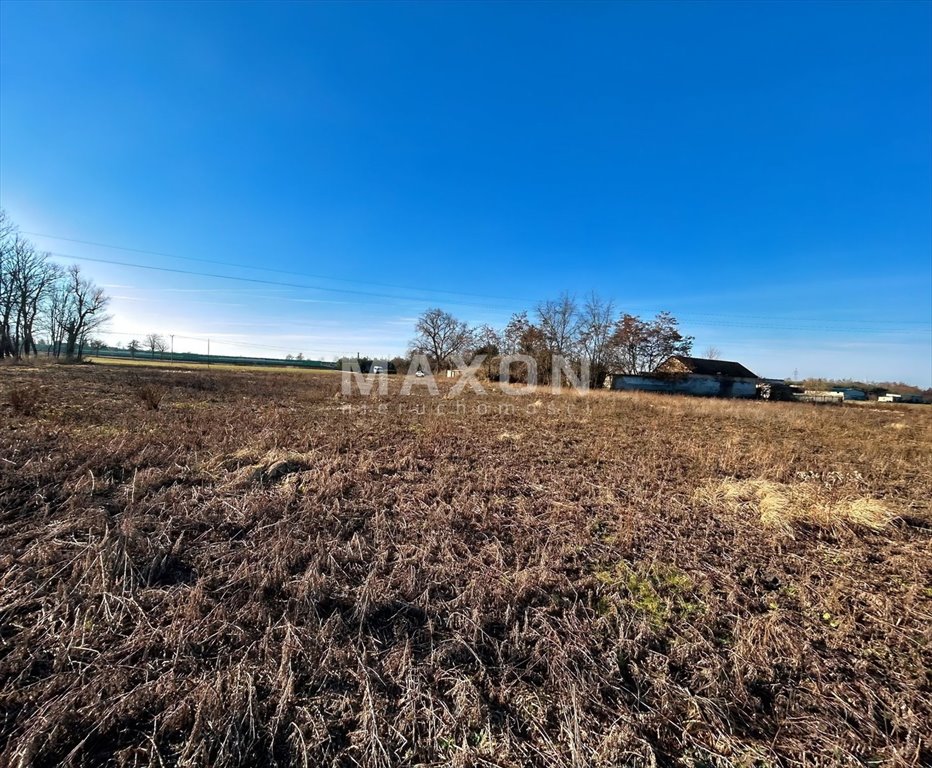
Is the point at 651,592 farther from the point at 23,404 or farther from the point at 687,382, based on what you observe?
the point at 687,382

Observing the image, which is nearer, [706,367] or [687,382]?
[687,382]

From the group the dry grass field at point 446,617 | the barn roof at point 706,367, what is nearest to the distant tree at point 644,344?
the barn roof at point 706,367

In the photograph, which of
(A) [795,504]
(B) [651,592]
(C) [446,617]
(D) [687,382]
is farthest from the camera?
(D) [687,382]

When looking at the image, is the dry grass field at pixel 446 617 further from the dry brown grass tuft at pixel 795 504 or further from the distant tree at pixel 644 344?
the distant tree at pixel 644 344

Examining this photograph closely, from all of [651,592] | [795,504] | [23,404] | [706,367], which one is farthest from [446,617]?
[706,367]

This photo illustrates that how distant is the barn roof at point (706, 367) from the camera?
4116cm

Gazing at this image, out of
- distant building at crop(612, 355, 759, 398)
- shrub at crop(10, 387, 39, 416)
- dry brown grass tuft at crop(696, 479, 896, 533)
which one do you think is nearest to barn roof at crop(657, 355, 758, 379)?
distant building at crop(612, 355, 759, 398)

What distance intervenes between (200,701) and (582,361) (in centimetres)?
4114

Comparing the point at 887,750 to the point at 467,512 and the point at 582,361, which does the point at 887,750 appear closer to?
Answer: the point at 467,512

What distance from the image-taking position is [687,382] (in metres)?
39.8

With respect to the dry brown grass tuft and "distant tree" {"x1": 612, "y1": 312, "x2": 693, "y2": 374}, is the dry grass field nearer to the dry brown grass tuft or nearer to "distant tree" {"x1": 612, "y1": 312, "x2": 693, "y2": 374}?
the dry brown grass tuft

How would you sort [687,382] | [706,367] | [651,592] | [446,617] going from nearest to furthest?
1. [446,617]
2. [651,592]
3. [687,382]
4. [706,367]

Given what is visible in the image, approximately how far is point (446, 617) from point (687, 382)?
43747mm

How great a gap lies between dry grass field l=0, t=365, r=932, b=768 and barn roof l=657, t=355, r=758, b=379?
129 ft
